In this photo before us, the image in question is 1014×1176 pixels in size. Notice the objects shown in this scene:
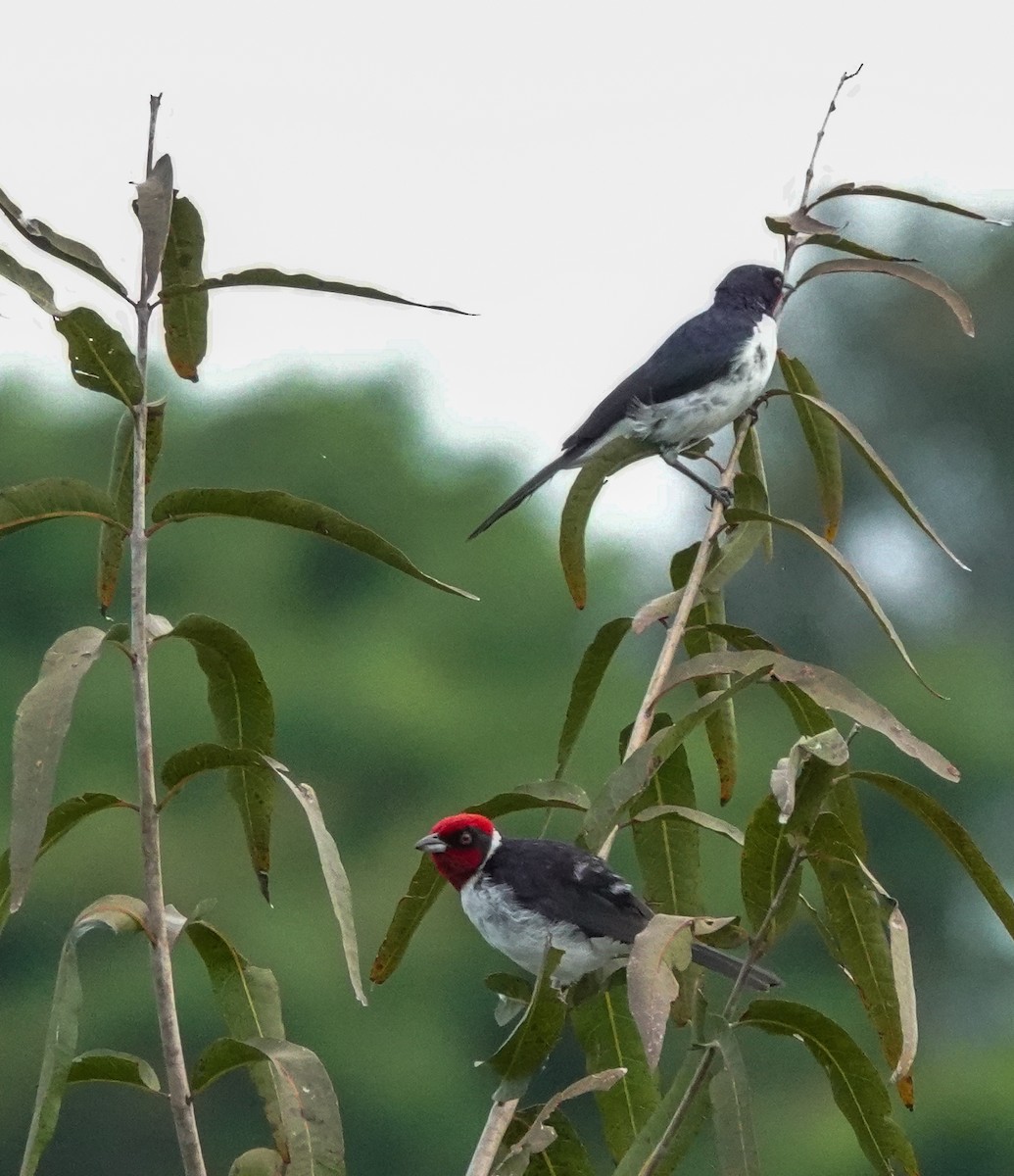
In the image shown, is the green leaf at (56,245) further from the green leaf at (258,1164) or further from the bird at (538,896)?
the bird at (538,896)

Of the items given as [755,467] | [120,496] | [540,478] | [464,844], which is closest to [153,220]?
[120,496]

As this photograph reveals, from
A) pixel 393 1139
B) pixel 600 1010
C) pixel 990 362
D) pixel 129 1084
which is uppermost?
pixel 129 1084

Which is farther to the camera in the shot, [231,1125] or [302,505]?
[231,1125]

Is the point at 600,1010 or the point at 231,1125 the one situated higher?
the point at 600,1010

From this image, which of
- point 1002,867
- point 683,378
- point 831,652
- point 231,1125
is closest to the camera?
point 683,378

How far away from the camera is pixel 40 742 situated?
2.35 meters

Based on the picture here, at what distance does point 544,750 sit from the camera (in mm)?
35562

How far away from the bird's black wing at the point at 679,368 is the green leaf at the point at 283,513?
11.6ft

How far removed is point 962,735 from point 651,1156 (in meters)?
40.0

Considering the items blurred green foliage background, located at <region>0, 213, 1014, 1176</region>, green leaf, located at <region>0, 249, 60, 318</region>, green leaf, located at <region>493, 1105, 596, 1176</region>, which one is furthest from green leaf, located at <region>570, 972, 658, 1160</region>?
blurred green foliage background, located at <region>0, 213, 1014, 1176</region>

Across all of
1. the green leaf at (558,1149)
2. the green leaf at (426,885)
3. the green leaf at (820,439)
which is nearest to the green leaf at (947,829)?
the green leaf at (426,885)

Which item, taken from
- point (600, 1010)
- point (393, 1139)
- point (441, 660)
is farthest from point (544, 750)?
point (600, 1010)

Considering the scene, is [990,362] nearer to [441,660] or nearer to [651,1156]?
[441,660]

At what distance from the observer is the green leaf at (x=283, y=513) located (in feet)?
8.46
